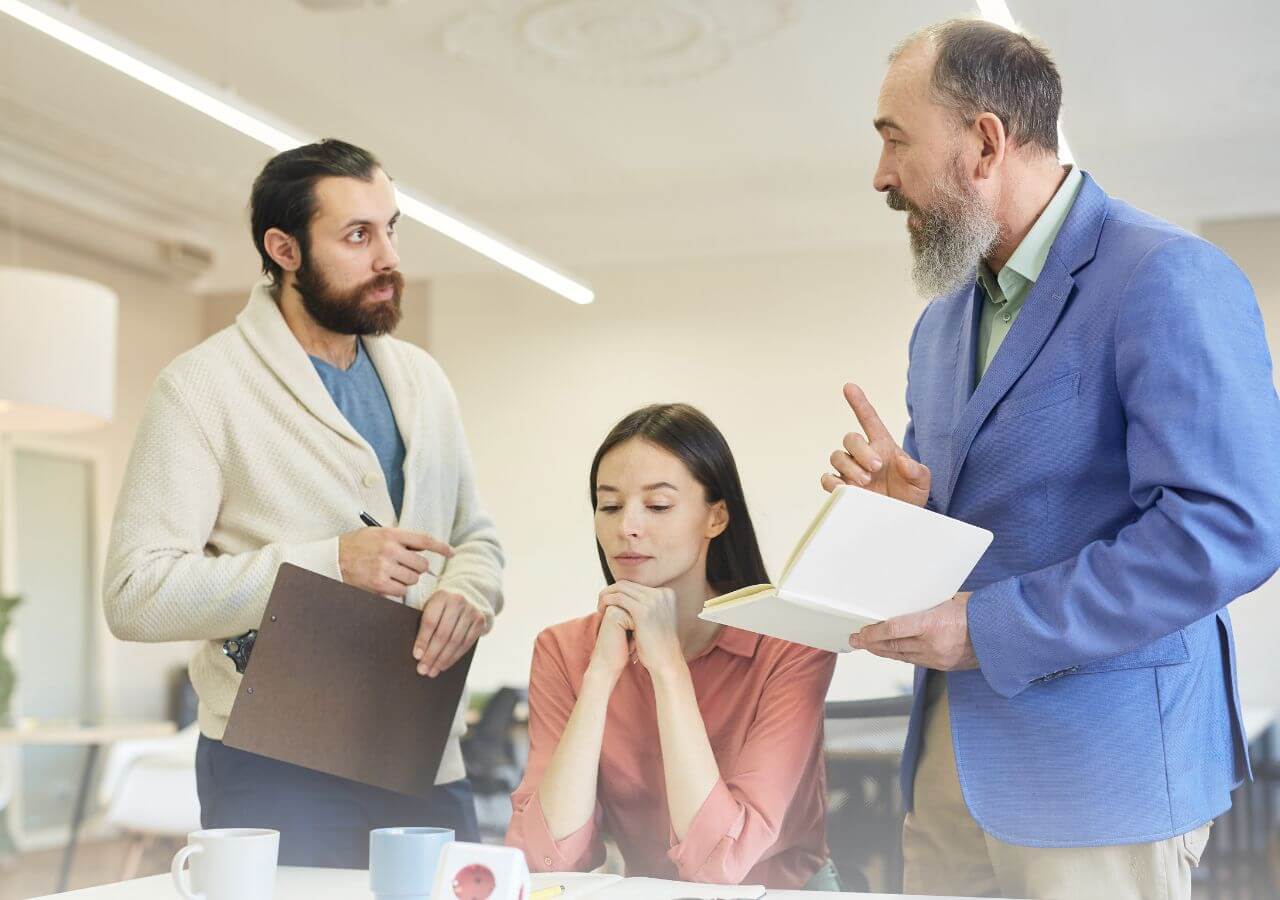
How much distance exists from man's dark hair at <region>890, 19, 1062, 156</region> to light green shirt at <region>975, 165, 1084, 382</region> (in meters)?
0.08

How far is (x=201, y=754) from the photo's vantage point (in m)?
2.04

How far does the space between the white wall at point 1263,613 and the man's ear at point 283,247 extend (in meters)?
5.30

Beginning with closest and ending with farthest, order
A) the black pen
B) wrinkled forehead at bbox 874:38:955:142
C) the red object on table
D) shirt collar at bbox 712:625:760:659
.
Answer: the red object on table
wrinkled forehead at bbox 874:38:955:142
shirt collar at bbox 712:625:760:659
the black pen

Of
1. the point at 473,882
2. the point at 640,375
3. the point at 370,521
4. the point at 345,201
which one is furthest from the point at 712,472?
the point at 640,375

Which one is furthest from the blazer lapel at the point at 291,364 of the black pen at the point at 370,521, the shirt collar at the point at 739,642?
the shirt collar at the point at 739,642

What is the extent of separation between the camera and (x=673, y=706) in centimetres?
175

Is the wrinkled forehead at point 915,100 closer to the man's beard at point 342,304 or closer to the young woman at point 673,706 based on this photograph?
the young woman at point 673,706

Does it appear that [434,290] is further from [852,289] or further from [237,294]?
[852,289]

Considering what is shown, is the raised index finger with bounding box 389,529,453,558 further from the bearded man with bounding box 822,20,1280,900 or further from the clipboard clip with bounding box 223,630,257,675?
the bearded man with bounding box 822,20,1280,900

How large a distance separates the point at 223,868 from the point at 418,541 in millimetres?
730

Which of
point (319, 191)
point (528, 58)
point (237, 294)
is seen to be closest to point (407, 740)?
point (319, 191)

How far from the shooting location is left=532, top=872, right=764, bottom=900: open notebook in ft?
4.53

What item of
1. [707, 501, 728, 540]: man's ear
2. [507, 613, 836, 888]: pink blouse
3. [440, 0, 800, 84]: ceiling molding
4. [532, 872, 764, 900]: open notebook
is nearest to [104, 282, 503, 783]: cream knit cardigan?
[507, 613, 836, 888]: pink blouse

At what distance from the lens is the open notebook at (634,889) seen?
4.53ft
